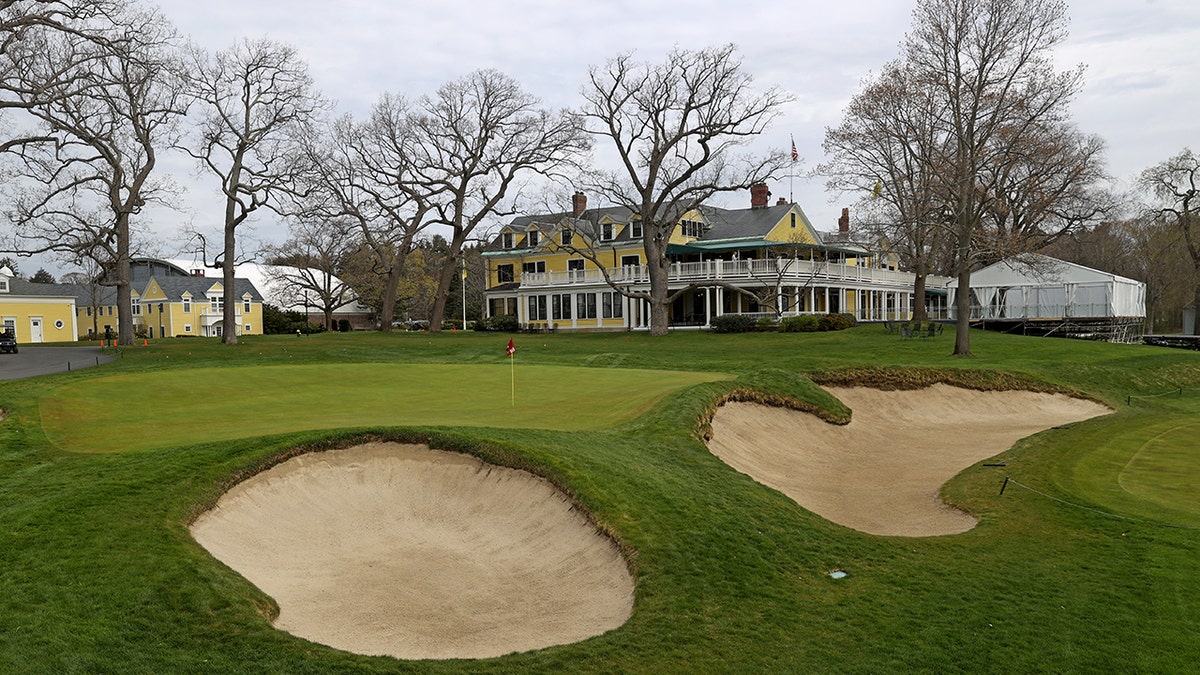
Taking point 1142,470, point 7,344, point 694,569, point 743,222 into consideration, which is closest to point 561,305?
point 743,222

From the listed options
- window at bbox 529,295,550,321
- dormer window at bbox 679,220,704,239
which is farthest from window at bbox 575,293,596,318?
dormer window at bbox 679,220,704,239

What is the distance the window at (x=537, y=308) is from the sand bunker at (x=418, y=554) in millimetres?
49416

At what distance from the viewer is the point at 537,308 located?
63.4m

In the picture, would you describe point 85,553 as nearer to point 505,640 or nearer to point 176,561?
point 176,561

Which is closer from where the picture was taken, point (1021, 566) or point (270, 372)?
point (1021, 566)

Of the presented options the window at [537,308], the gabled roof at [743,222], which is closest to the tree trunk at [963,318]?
the gabled roof at [743,222]

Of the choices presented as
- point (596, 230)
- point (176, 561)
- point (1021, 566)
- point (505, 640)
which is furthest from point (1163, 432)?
point (596, 230)

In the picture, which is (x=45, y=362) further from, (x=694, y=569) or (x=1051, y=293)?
(x=1051, y=293)

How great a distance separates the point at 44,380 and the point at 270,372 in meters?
6.26

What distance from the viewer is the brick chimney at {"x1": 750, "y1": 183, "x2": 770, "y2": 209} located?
2488 inches

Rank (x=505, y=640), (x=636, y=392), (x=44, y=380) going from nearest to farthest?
(x=505, y=640), (x=636, y=392), (x=44, y=380)

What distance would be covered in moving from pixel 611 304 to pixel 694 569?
164 ft

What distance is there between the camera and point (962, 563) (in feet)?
34.4

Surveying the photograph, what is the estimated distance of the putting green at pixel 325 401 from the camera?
15305mm
